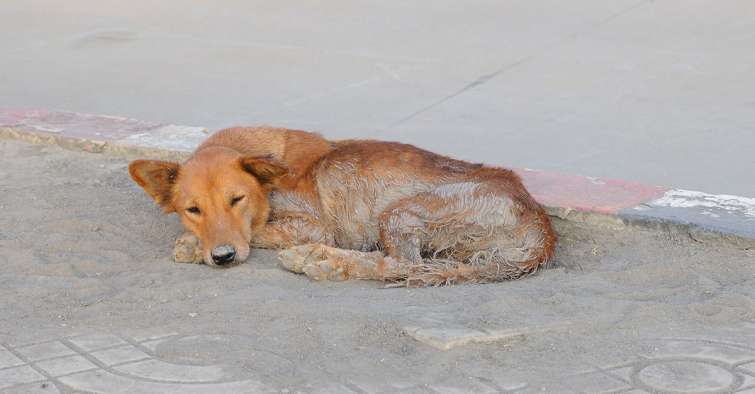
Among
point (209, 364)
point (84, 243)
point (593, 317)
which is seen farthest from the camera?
point (84, 243)

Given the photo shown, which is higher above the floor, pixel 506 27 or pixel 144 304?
pixel 506 27

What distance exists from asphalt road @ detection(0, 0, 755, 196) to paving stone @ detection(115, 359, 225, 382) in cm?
361

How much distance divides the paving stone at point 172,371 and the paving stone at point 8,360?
0.39 m

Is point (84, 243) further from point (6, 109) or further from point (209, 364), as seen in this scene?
point (6, 109)

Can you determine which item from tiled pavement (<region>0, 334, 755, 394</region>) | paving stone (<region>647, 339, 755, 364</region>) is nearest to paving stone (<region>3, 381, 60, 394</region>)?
tiled pavement (<region>0, 334, 755, 394</region>)

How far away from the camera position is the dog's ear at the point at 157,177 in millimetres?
5723

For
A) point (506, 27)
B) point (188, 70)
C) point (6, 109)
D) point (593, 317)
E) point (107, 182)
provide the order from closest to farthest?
1. point (593, 317)
2. point (107, 182)
3. point (6, 109)
4. point (188, 70)
5. point (506, 27)

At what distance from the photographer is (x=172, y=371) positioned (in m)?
4.24

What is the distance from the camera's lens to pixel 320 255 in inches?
218

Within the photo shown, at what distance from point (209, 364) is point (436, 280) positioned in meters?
1.42

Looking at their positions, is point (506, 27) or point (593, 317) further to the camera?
point (506, 27)

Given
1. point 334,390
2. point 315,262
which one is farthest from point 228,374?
point 315,262

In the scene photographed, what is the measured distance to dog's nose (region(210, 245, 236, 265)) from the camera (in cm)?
547

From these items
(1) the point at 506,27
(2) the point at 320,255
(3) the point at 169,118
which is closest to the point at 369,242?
(2) the point at 320,255
